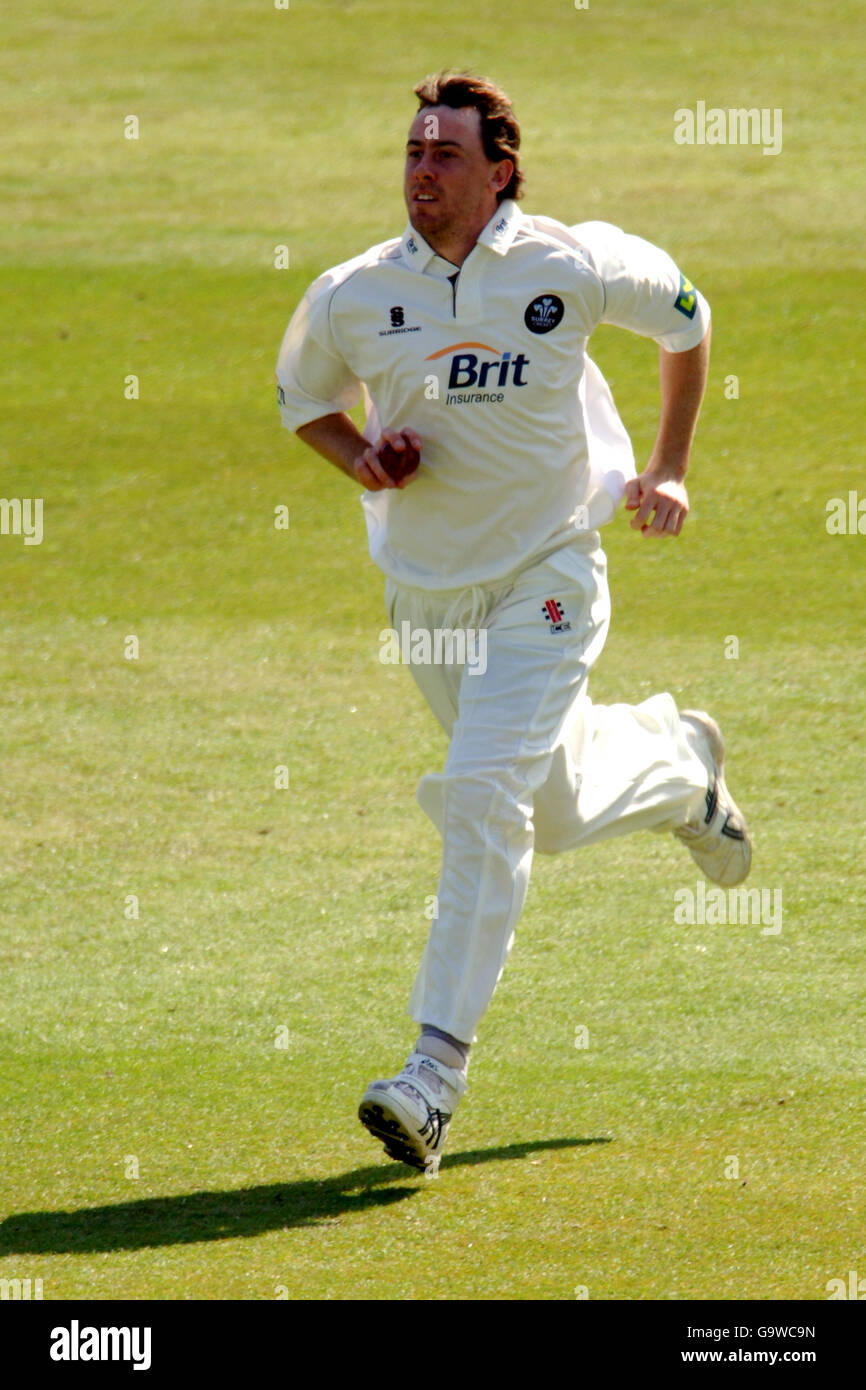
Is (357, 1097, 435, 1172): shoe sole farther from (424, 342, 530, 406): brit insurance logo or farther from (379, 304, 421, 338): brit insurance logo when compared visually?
(379, 304, 421, 338): brit insurance logo

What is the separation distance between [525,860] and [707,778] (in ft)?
4.22

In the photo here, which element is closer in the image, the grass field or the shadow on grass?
the shadow on grass

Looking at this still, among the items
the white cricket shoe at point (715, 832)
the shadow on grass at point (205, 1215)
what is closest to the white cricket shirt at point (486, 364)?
the white cricket shoe at point (715, 832)

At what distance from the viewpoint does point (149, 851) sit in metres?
7.05

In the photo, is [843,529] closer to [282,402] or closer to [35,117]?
[282,402]

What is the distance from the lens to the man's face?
500cm

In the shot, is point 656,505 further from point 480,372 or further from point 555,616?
point 480,372

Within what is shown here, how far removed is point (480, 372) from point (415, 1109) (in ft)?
6.29

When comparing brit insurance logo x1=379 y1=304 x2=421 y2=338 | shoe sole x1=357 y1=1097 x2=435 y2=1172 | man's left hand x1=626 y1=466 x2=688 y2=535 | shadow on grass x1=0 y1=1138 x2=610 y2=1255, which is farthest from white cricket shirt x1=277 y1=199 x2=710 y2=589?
shadow on grass x1=0 y1=1138 x2=610 y2=1255

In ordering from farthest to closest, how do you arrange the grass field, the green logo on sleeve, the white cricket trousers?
1. the green logo on sleeve
2. the white cricket trousers
3. the grass field

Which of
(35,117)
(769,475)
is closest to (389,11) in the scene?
(35,117)

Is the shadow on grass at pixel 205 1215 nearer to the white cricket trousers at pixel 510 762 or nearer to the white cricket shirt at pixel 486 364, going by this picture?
the white cricket trousers at pixel 510 762

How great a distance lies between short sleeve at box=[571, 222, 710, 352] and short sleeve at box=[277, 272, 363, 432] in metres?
0.73

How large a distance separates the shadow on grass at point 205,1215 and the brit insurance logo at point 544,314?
218 cm
